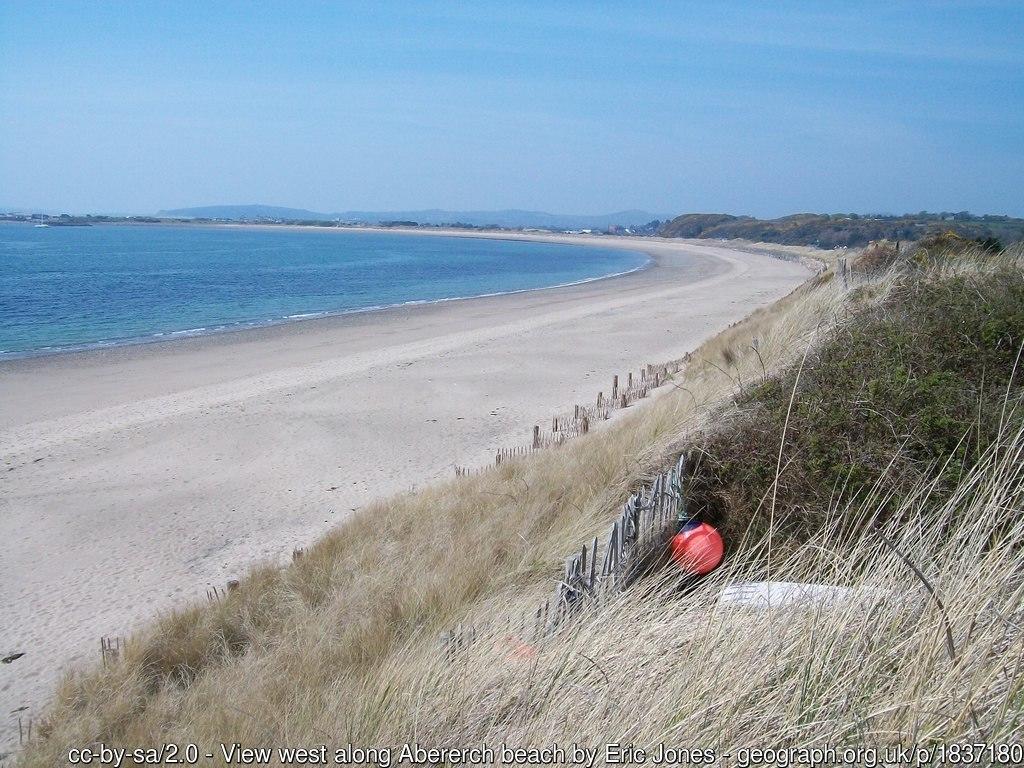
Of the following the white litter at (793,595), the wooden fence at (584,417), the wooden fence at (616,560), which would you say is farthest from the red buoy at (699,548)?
the wooden fence at (584,417)

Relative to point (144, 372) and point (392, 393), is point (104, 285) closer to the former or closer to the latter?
point (144, 372)

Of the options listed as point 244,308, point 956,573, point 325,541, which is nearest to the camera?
point 956,573

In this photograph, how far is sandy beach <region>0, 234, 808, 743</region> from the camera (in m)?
7.36

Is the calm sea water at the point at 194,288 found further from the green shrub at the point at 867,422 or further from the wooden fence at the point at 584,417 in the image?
the green shrub at the point at 867,422

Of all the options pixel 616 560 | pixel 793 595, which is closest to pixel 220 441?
pixel 616 560

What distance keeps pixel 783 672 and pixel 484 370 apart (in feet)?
51.2

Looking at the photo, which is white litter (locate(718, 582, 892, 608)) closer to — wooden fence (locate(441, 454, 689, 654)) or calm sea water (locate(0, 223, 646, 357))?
wooden fence (locate(441, 454, 689, 654))

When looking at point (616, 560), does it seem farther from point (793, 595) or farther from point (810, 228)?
point (810, 228)

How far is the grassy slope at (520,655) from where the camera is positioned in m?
2.53

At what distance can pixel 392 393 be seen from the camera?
15.7m

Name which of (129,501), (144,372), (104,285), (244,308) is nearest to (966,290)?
(129,501)

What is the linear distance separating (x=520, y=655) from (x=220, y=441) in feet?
33.6

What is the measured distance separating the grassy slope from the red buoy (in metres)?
0.31

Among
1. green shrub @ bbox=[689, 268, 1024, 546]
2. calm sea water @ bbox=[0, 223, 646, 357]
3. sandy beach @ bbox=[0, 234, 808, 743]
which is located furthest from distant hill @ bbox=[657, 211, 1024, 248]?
green shrub @ bbox=[689, 268, 1024, 546]
